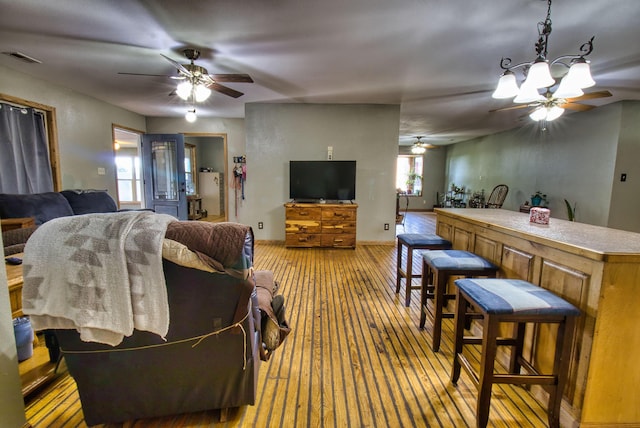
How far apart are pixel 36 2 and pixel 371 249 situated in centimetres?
463

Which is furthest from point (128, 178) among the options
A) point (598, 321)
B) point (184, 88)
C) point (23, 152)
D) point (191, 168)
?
point (598, 321)

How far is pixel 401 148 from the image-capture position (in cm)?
1023

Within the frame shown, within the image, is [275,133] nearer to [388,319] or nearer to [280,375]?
[388,319]

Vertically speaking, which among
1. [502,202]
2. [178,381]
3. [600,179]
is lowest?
[178,381]

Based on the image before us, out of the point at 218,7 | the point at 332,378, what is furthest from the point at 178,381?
the point at 218,7

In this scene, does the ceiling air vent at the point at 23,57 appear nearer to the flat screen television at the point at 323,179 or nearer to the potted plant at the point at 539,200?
the flat screen television at the point at 323,179

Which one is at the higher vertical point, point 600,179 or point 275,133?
point 275,133

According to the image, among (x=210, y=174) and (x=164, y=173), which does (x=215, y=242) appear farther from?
(x=210, y=174)

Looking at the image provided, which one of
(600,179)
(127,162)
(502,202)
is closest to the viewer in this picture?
(600,179)

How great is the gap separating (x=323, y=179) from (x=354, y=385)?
3557mm

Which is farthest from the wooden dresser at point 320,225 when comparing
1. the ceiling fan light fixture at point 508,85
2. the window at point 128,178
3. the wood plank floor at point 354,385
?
the window at point 128,178

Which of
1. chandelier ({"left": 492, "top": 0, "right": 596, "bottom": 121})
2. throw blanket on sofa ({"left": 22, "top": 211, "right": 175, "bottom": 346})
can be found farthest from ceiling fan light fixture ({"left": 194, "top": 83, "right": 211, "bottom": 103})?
chandelier ({"left": 492, "top": 0, "right": 596, "bottom": 121})

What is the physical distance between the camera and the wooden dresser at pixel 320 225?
461 centimetres

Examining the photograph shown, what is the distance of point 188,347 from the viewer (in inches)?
47.9
